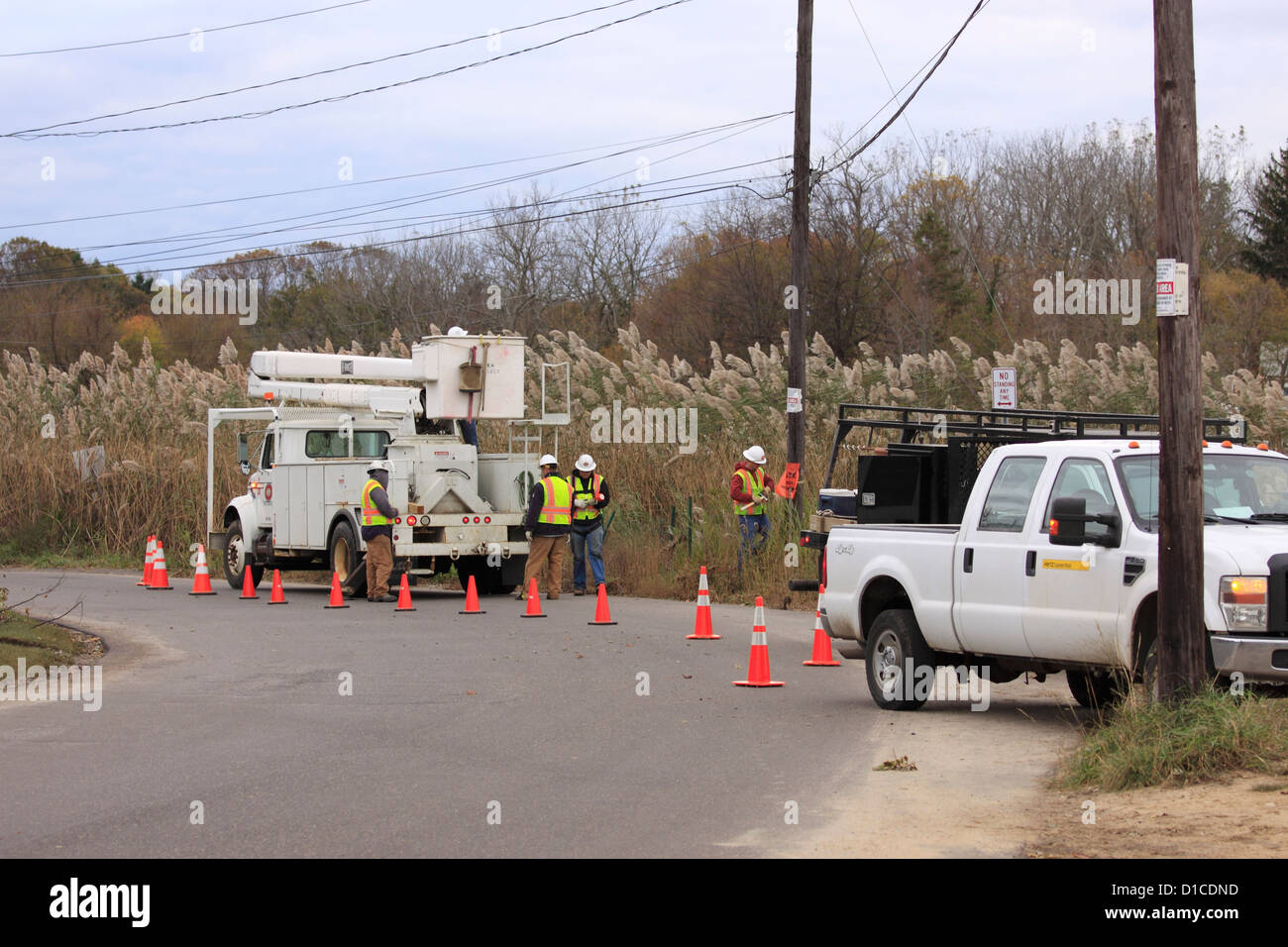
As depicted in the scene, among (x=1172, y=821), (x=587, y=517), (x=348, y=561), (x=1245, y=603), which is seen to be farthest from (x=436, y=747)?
(x=348, y=561)

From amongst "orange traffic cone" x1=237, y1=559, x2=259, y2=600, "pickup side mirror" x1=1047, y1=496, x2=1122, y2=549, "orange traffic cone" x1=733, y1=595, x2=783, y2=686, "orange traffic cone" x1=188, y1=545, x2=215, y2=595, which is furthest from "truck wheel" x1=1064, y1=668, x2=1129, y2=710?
"orange traffic cone" x1=188, y1=545, x2=215, y2=595

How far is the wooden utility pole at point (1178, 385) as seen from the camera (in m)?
9.32

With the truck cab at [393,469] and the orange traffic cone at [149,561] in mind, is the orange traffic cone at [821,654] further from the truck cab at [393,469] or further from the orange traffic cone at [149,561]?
the orange traffic cone at [149,561]

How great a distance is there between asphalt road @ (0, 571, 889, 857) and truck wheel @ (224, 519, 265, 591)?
694 centimetres

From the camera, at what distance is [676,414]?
27.7m

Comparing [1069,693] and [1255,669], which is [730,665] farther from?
[1255,669]

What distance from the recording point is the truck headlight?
31.3ft

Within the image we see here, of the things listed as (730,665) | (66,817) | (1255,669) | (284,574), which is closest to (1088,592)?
(1255,669)

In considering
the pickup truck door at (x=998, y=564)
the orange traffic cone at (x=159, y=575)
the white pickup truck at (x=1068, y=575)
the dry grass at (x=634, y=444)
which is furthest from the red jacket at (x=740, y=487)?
A: the pickup truck door at (x=998, y=564)

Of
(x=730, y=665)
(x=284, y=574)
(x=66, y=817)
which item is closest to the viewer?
(x=66, y=817)

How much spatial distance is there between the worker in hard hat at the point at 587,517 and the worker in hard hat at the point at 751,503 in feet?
6.64

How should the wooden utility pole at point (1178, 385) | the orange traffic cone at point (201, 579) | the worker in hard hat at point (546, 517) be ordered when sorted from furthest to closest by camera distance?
the orange traffic cone at point (201, 579) → the worker in hard hat at point (546, 517) → the wooden utility pole at point (1178, 385)

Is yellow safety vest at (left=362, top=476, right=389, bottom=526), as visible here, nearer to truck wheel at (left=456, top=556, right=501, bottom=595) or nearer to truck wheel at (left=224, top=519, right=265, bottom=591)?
truck wheel at (left=456, top=556, right=501, bottom=595)

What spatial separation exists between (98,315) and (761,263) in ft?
110
